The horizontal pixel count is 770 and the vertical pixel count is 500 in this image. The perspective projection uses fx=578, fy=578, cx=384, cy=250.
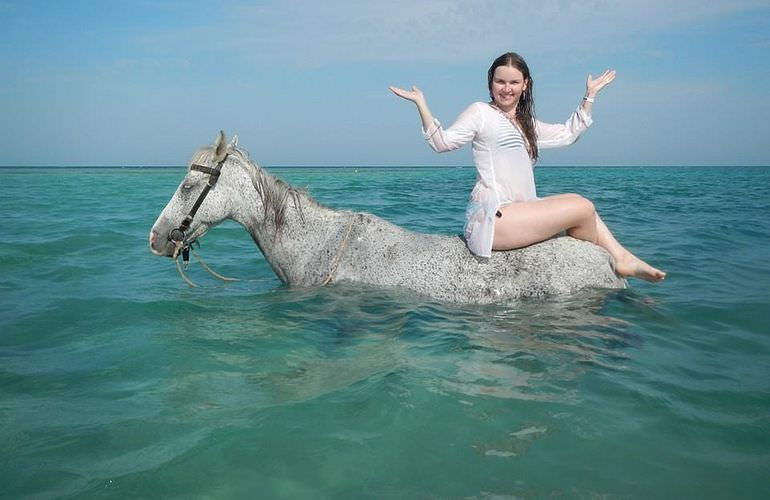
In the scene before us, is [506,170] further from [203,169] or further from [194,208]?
[194,208]

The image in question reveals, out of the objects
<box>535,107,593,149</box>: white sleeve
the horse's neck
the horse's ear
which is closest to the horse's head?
the horse's ear

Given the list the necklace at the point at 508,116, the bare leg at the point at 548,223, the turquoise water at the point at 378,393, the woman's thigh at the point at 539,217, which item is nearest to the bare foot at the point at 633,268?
the bare leg at the point at 548,223

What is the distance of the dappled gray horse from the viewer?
6152 millimetres

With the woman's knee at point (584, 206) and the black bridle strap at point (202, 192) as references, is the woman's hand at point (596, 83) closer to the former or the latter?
the woman's knee at point (584, 206)

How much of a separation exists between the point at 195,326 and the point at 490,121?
3594mm

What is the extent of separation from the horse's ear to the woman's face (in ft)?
9.61

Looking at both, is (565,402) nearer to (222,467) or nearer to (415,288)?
(222,467)

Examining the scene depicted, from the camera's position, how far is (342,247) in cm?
673

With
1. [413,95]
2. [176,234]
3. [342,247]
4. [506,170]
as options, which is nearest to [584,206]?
[506,170]

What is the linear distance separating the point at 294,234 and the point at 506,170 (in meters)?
2.59

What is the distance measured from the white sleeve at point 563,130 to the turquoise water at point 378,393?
173 centimetres

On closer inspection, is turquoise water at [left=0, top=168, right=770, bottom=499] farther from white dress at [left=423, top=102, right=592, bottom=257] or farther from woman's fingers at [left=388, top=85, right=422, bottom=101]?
woman's fingers at [left=388, top=85, right=422, bottom=101]

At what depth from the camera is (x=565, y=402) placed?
12.2ft

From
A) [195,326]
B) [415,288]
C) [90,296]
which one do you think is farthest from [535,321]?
[90,296]
